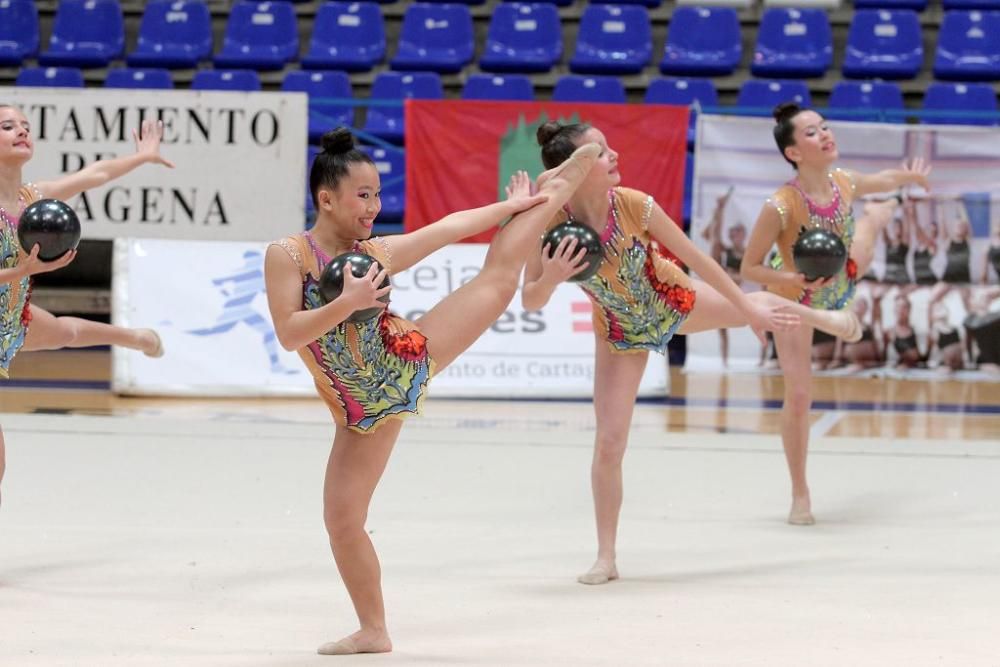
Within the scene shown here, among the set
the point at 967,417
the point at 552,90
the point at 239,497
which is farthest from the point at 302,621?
the point at 552,90

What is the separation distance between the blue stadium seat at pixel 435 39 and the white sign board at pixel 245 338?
12.2 ft

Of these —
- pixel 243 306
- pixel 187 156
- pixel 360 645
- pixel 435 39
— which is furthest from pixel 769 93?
pixel 360 645

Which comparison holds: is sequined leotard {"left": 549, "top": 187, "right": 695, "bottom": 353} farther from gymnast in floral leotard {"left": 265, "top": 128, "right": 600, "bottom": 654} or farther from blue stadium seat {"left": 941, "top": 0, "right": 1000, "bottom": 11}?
blue stadium seat {"left": 941, "top": 0, "right": 1000, "bottom": 11}

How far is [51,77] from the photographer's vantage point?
11766 mm

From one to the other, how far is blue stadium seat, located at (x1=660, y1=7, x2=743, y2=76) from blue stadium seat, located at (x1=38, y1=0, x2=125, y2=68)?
5183 mm

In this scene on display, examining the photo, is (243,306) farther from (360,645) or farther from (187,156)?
(360,645)

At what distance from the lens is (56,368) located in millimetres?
9805

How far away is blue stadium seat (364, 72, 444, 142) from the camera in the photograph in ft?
37.0

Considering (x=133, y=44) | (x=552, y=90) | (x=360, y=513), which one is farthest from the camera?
(x=133, y=44)

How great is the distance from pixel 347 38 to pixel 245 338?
4.47m

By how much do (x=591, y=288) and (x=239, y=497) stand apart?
1.93 meters

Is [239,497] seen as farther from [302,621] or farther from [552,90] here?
[552,90]

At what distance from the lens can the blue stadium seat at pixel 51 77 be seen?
11688mm

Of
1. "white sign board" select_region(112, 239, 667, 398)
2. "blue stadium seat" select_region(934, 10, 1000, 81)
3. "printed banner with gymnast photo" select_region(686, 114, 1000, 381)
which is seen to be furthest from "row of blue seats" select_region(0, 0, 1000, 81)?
"white sign board" select_region(112, 239, 667, 398)
